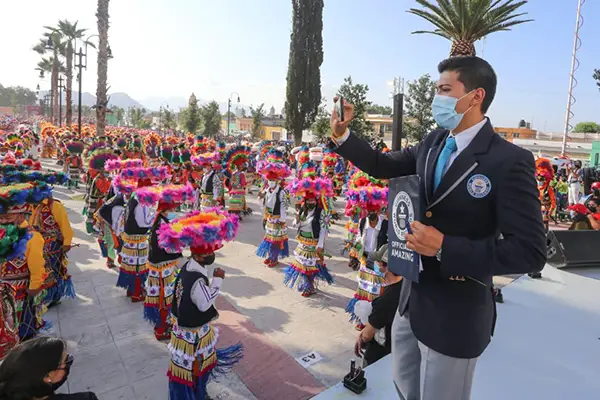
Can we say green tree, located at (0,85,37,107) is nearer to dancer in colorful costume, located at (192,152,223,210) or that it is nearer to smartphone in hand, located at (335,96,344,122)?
dancer in colorful costume, located at (192,152,223,210)

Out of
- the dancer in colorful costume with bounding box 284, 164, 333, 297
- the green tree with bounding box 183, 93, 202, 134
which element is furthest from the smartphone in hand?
the green tree with bounding box 183, 93, 202, 134

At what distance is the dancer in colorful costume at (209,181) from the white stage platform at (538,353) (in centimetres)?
814

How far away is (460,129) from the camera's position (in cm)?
181

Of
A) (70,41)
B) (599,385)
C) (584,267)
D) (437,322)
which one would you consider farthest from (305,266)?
(70,41)

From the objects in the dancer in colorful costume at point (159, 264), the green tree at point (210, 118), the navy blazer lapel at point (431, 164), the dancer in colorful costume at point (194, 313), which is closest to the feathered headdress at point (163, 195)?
the dancer in colorful costume at point (159, 264)

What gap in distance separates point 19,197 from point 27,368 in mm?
2409

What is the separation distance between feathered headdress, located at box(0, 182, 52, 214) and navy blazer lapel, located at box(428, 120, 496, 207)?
3.87 metres

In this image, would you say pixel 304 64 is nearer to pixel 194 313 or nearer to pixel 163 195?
pixel 163 195

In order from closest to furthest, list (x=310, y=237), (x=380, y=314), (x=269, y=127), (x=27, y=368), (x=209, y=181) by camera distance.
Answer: (x=27, y=368), (x=380, y=314), (x=310, y=237), (x=209, y=181), (x=269, y=127)

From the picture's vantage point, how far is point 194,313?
3.51 meters

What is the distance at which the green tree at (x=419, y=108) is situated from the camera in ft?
81.6

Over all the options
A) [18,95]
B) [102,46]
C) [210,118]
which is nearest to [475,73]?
[102,46]

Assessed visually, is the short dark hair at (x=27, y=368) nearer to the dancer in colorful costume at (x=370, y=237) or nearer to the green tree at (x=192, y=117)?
the dancer in colorful costume at (x=370, y=237)

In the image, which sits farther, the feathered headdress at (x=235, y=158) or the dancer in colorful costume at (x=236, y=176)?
the feathered headdress at (x=235, y=158)
